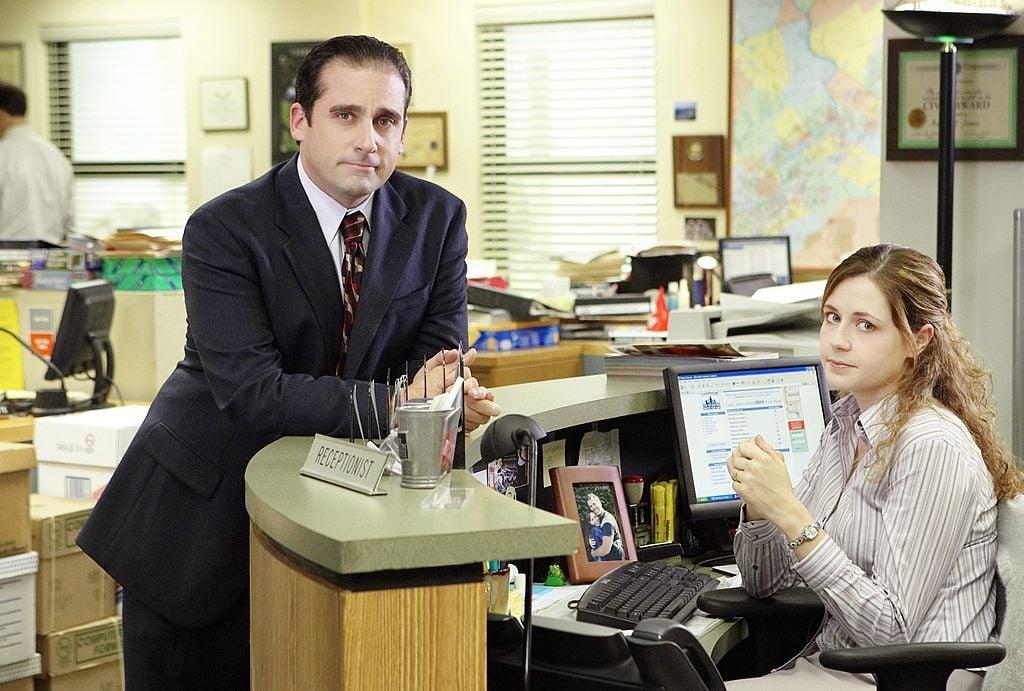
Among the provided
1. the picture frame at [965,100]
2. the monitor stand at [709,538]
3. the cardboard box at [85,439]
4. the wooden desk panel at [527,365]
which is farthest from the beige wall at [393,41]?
the monitor stand at [709,538]

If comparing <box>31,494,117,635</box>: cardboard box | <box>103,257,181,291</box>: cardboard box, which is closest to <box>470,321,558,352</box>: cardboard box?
<box>103,257,181,291</box>: cardboard box

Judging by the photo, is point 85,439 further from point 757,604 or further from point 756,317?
point 757,604

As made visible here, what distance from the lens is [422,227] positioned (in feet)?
6.87

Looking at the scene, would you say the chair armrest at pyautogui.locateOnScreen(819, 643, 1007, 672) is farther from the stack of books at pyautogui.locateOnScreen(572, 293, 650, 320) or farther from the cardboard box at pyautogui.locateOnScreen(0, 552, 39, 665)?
the stack of books at pyautogui.locateOnScreen(572, 293, 650, 320)

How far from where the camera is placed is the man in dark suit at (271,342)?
1900 mm

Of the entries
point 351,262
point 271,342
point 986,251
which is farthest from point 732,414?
point 986,251

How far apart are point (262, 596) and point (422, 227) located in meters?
0.76

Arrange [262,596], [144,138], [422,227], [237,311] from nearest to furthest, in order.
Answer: [262,596] < [237,311] < [422,227] < [144,138]

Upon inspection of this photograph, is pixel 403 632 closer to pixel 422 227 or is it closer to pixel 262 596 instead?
pixel 262 596

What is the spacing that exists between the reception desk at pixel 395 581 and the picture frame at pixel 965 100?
104 inches

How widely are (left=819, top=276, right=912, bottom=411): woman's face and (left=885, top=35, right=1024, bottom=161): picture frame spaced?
1721mm

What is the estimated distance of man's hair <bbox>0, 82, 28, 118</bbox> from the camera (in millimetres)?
6969

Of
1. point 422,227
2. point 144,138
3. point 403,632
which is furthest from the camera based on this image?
point 144,138

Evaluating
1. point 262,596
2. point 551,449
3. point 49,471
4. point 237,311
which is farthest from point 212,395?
point 49,471
